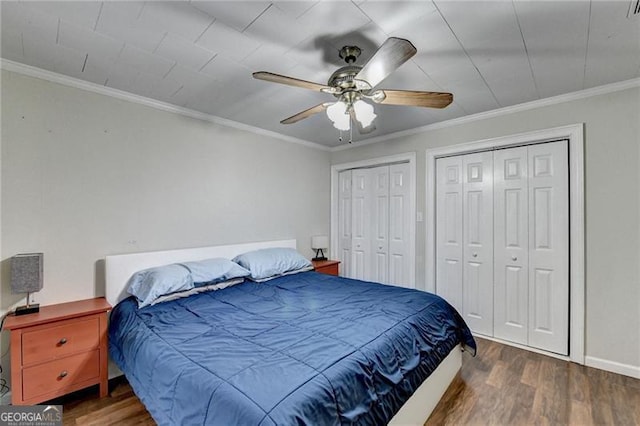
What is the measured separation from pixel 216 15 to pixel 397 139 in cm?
277

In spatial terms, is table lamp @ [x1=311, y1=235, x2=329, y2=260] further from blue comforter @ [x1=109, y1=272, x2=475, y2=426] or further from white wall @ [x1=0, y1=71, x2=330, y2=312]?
blue comforter @ [x1=109, y1=272, x2=475, y2=426]

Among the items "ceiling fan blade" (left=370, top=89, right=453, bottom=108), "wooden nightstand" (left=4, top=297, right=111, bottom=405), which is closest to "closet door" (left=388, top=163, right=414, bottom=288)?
"ceiling fan blade" (left=370, top=89, right=453, bottom=108)

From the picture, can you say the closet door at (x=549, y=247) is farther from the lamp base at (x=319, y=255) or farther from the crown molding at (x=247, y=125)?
the lamp base at (x=319, y=255)

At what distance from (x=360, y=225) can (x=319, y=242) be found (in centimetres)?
68

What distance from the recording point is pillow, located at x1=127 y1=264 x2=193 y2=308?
226cm

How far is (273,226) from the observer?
3.84 meters

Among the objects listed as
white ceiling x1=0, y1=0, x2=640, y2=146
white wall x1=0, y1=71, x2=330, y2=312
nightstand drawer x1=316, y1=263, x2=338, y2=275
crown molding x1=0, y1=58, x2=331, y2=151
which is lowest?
nightstand drawer x1=316, y1=263, x2=338, y2=275

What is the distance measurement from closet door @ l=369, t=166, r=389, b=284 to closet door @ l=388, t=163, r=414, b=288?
0.21 ft

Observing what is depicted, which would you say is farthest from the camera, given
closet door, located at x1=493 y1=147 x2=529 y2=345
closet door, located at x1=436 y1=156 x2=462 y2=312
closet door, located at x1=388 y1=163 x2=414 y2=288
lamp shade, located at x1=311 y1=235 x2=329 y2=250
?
lamp shade, located at x1=311 y1=235 x2=329 y2=250

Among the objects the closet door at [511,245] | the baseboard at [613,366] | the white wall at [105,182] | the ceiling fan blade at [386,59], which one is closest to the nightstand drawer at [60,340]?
the white wall at [105,182]

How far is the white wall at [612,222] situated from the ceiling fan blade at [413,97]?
5.48 ft

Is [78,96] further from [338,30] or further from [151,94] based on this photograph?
[338,30]

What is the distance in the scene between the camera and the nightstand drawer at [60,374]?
6.15 feet

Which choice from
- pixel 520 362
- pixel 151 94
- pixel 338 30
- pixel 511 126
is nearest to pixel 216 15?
pixel 338 30
